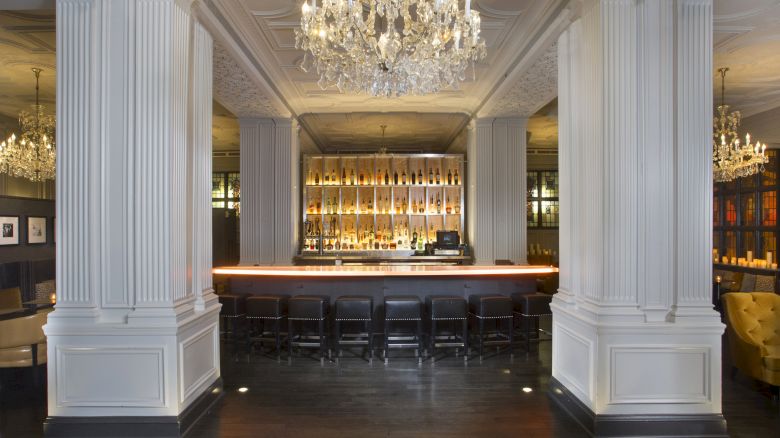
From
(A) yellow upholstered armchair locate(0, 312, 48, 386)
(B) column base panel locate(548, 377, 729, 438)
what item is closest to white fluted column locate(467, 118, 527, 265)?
(B) column base panel locate(548, 377, 729, 438)

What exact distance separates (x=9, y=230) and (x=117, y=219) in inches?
293

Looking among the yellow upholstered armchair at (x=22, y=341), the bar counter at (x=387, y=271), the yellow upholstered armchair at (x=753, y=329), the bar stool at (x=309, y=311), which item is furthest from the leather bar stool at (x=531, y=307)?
the yellow upholstered armchair at (x=22, y=341)

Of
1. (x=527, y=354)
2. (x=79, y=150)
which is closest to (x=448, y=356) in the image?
(x=527, y=354)

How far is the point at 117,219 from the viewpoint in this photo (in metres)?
3.46

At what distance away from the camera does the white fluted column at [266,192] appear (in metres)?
8.32

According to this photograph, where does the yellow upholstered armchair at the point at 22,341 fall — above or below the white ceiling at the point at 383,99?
below

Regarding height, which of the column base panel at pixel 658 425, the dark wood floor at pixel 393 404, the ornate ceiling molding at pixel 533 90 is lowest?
the dark wood floor at pixel 393 404

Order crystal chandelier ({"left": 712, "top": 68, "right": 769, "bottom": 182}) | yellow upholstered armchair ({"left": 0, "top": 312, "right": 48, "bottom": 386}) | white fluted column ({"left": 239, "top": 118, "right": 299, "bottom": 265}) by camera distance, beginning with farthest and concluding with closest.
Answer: white fluted column ({"left": 239, "top": 118, "right": 299, "bottom": 265}), crystal chandelier ({"left": 712, "top": 68, "right": 769, "bottom": 182}), yellow upholstered armchair ({"left": 0, "top": 312, "right": 48, "bottom": 386})

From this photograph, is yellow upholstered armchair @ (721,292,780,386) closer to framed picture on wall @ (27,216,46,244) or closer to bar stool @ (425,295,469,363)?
bar stool @ (425,295,469,363)

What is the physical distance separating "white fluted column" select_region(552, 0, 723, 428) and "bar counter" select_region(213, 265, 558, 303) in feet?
7.86

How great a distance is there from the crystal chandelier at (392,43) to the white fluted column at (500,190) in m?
4.88

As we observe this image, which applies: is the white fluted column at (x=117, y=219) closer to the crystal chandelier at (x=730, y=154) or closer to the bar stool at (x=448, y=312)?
the bar stool at (x=448, y=312)

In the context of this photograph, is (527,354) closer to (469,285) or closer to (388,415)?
(469,285)

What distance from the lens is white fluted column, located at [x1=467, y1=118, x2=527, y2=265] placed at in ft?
27.8
